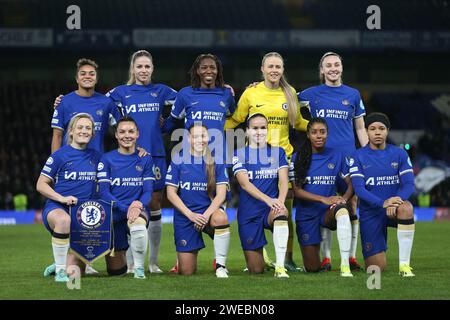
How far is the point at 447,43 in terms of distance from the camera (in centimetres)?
2680

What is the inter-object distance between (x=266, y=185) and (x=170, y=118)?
4.25 ft

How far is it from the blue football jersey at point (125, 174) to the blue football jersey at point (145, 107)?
63cm

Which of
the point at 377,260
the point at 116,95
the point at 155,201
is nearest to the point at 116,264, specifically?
the point at 155,201

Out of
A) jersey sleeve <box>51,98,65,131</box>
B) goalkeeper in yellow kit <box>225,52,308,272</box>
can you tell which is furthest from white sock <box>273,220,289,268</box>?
jersey sleeve <box>51,98,65,131</box>

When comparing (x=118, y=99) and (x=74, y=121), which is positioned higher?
(x=118, y=99)

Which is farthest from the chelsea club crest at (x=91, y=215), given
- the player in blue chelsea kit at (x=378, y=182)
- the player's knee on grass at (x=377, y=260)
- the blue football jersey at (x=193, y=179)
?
the player's knee on grass at (x=377, y=260)

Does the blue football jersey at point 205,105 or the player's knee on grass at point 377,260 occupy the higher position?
the blue football jersey at point 205,105

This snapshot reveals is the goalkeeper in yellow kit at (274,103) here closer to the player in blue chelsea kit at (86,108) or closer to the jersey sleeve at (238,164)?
the jersey sleeve at (238,164)

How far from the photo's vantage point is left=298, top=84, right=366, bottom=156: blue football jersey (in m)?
8.94

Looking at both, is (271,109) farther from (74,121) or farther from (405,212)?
(74,121)

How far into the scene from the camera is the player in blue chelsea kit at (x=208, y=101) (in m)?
8.81

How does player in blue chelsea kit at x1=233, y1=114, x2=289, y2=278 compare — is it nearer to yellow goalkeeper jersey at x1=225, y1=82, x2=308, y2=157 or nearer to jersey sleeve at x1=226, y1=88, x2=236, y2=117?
yellow goalkeeper jersey at x1=225, y1=82, x2=308, y2=157

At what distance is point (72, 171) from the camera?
814 cm

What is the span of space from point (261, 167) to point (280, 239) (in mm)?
778
